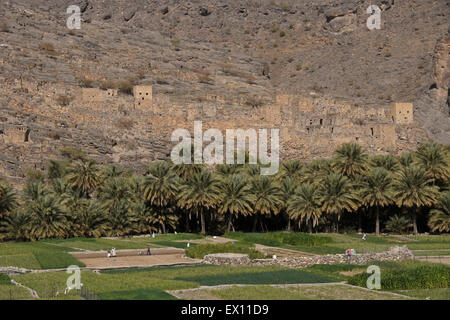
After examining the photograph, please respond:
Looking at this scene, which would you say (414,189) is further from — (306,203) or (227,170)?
(227,170)

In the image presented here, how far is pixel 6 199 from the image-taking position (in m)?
49.7

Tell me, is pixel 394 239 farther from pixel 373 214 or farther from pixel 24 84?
pixel 24 84

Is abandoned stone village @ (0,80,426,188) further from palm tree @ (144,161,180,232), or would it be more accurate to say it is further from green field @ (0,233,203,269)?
green field @ (0,233,203,269)

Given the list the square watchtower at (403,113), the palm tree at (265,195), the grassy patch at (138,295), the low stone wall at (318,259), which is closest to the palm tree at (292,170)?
the palm tree at (265,195)

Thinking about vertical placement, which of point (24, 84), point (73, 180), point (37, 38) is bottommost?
point (73, 180)

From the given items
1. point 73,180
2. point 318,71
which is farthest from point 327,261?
point 318,71

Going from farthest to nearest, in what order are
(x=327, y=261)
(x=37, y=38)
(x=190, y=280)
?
(x=37, y=38) < (x=327, y=261) < (x=190, y=280)

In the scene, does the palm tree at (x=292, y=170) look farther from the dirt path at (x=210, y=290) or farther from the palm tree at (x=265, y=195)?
the dirt path at (x=210, y=290)

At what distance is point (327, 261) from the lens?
40.8 meters

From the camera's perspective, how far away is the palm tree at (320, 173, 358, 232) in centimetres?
5584

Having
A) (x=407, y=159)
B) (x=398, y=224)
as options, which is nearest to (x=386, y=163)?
(x=407, y=159)

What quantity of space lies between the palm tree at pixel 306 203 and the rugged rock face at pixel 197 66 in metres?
17.7

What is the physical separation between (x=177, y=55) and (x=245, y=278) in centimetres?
8493

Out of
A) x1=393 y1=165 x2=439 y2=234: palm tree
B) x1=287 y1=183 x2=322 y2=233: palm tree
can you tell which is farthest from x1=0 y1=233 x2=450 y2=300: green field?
x1=287 y1=183 x2=322 y2=233: palm tree
